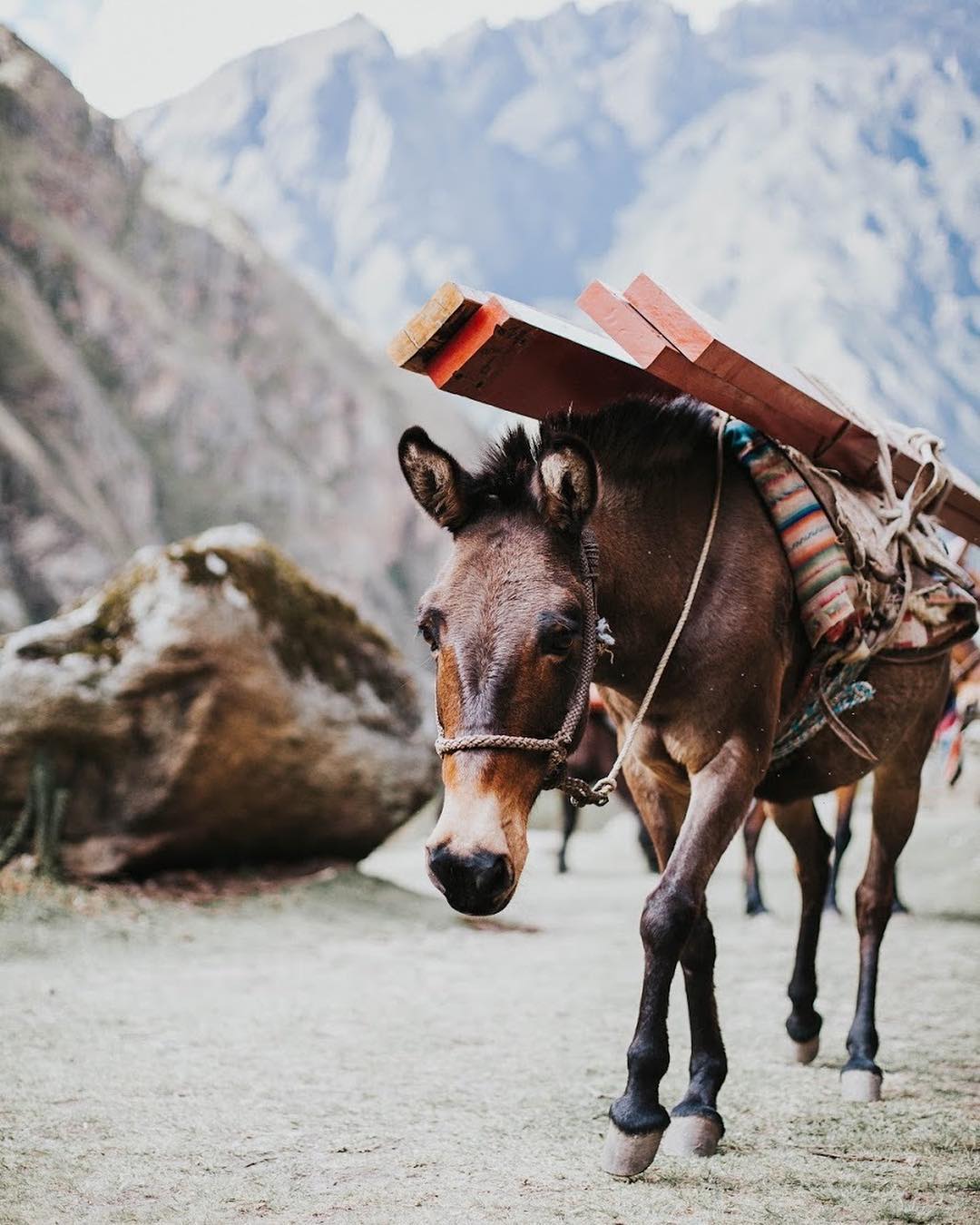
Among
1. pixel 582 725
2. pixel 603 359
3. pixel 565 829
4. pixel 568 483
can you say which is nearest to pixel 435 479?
pixel 568 483

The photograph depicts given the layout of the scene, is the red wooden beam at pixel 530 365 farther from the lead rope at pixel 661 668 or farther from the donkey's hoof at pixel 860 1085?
the donkey's hoof at pixel 860 1085

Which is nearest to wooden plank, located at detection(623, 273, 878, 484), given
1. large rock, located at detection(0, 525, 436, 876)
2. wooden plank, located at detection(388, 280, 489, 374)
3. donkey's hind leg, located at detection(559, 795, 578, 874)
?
wooden plank, located at detection(388, 280, 489, 374)

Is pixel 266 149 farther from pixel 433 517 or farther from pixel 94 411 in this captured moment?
pixel 433 517

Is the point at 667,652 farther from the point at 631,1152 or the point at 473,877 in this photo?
the point at 631,1152

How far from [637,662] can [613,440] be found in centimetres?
61

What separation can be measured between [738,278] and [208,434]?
40130mm

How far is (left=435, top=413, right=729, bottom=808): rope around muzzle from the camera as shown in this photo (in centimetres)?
211

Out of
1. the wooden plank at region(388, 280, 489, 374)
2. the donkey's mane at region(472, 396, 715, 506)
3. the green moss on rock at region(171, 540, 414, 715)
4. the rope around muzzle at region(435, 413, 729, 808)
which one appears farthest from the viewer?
the green moss on rock at region(171, 540, 414, 715)

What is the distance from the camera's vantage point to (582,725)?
7.57 feet

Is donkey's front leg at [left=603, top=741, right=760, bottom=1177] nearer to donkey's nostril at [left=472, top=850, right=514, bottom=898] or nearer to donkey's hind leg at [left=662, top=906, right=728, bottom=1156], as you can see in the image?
donkey's hind leg at [left=662, top=906, right=728, bottom=1156]

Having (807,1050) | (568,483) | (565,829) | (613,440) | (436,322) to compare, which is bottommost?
(565,829)

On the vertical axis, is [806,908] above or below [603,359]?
below

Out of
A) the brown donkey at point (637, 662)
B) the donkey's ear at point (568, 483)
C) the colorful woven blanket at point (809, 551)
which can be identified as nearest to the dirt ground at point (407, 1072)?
the brown donkey at point (637, 662)

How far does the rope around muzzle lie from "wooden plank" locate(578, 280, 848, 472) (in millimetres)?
461
